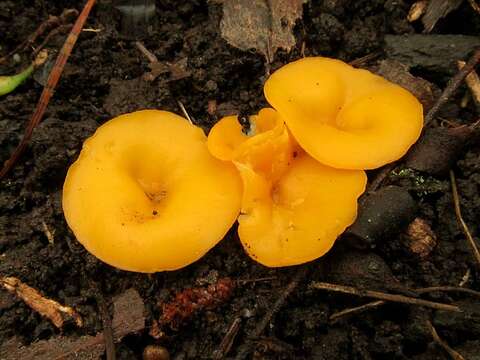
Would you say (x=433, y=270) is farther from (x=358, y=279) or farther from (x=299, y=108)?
(x=299, y=108)

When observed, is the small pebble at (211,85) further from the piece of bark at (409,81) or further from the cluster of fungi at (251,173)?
the piece of bark at (409,81)

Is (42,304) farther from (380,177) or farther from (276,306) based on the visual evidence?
(380,177)

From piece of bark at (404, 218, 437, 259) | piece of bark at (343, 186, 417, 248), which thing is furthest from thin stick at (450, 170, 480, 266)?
piece of bark at (343, 186, 417, 248)

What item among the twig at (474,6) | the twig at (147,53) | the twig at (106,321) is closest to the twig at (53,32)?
the twig at (147,53)

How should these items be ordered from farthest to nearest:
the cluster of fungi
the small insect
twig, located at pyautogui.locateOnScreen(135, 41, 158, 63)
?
twig, located at pyautogui.locateOnScreen(135, 41, 158, 63) → the small insect → the cluster of fungi

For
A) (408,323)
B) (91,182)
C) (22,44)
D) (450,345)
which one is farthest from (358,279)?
(22,44)

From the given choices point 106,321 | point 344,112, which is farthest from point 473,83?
point 106,321

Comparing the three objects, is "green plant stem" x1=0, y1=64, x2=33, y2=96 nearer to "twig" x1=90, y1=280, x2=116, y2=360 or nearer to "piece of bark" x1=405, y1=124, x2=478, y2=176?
"twig" x1=90, y1=280, x2=116, y2=360

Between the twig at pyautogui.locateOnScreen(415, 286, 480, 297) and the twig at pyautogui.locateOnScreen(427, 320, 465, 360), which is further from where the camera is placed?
the twig at pyautogui.locateOnScreen(415, 286, 480, 297)
